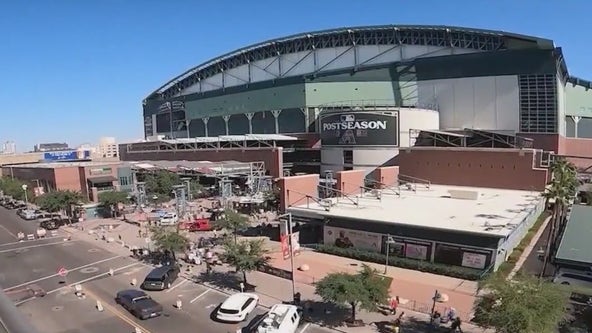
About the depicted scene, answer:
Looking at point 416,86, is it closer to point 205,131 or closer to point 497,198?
point 497,198

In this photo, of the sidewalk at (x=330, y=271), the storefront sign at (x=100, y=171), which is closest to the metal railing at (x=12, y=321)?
the sidewalk at (x=330, y=271)

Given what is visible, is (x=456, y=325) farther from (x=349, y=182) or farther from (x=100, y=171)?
(x=100, y=171)

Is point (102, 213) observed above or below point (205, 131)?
below

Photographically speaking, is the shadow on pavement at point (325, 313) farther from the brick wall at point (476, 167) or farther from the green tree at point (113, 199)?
the green tree at point (113, 199)

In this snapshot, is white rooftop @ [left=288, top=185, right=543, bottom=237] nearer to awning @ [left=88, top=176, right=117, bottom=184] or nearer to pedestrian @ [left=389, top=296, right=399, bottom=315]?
pedestrian @ [left=389, top=296, right=399, bottom=315]

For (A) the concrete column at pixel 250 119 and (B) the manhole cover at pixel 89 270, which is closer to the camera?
(B) the manhole cover at pixel 89 270

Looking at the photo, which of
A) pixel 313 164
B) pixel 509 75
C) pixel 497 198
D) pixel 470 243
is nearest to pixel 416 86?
pixel 509 75
